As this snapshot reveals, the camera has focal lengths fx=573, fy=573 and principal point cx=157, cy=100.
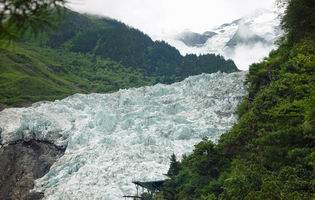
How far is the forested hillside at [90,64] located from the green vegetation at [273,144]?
65.1 meters

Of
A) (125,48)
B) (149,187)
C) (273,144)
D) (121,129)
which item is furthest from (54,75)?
(273,144)

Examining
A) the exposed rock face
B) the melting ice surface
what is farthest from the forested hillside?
the exposed rock face

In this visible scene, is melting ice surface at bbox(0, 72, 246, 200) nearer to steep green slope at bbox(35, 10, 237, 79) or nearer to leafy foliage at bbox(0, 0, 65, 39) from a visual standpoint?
leafy foliage at bbox(0, 0, 65, 39)

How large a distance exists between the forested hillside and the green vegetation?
65139mm

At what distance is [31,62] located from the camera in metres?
134

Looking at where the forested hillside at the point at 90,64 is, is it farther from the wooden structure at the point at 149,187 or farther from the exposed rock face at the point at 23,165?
the wooden structure at the point at 149,187

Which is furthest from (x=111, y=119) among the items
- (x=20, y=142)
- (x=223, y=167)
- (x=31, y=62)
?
(x=31, y=62)

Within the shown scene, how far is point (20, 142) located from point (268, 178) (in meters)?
49.9

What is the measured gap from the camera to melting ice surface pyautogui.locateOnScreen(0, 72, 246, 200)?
165 ft

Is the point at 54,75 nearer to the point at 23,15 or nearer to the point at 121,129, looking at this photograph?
the point at 121,129

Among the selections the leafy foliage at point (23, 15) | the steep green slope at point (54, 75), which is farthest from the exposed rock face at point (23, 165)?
the leafy foliage at point (23, 15)

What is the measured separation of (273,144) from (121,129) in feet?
123

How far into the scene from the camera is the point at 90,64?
165 meters

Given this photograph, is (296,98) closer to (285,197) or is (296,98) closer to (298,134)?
(298,134)
